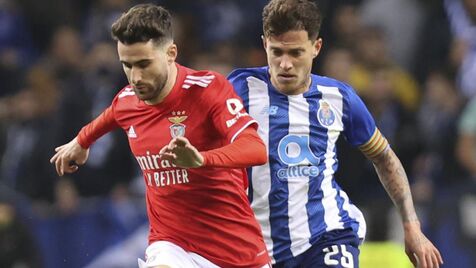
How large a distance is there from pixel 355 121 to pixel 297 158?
1.43 feet

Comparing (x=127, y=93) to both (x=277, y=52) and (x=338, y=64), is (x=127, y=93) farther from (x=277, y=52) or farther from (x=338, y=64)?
(x=338, y=64)

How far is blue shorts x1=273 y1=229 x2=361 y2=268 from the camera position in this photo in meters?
6.99

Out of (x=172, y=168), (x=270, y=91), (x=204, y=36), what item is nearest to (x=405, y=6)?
(x=204, y=36)

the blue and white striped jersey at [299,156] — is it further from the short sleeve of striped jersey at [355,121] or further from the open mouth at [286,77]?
the open mouth at [286,77]

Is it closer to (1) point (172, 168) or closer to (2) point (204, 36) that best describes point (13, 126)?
(2) point (204, 36)

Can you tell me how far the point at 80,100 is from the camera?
42.1 feet

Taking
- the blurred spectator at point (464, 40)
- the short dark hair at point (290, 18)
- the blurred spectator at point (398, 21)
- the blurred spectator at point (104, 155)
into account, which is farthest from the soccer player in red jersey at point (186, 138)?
the blurred spectator at point (398, 21)

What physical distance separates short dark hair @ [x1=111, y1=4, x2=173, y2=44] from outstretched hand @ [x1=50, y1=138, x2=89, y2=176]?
92cm

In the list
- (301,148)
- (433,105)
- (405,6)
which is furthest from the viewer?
(405,6)

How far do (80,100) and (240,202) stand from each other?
21.0 feet

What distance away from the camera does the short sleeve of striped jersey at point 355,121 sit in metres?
7.25

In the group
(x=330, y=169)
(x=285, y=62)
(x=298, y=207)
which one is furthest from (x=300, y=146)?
(x=285, y=62)

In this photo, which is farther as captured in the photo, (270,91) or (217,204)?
(270,91)

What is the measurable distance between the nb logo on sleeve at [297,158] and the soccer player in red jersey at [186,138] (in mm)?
399
